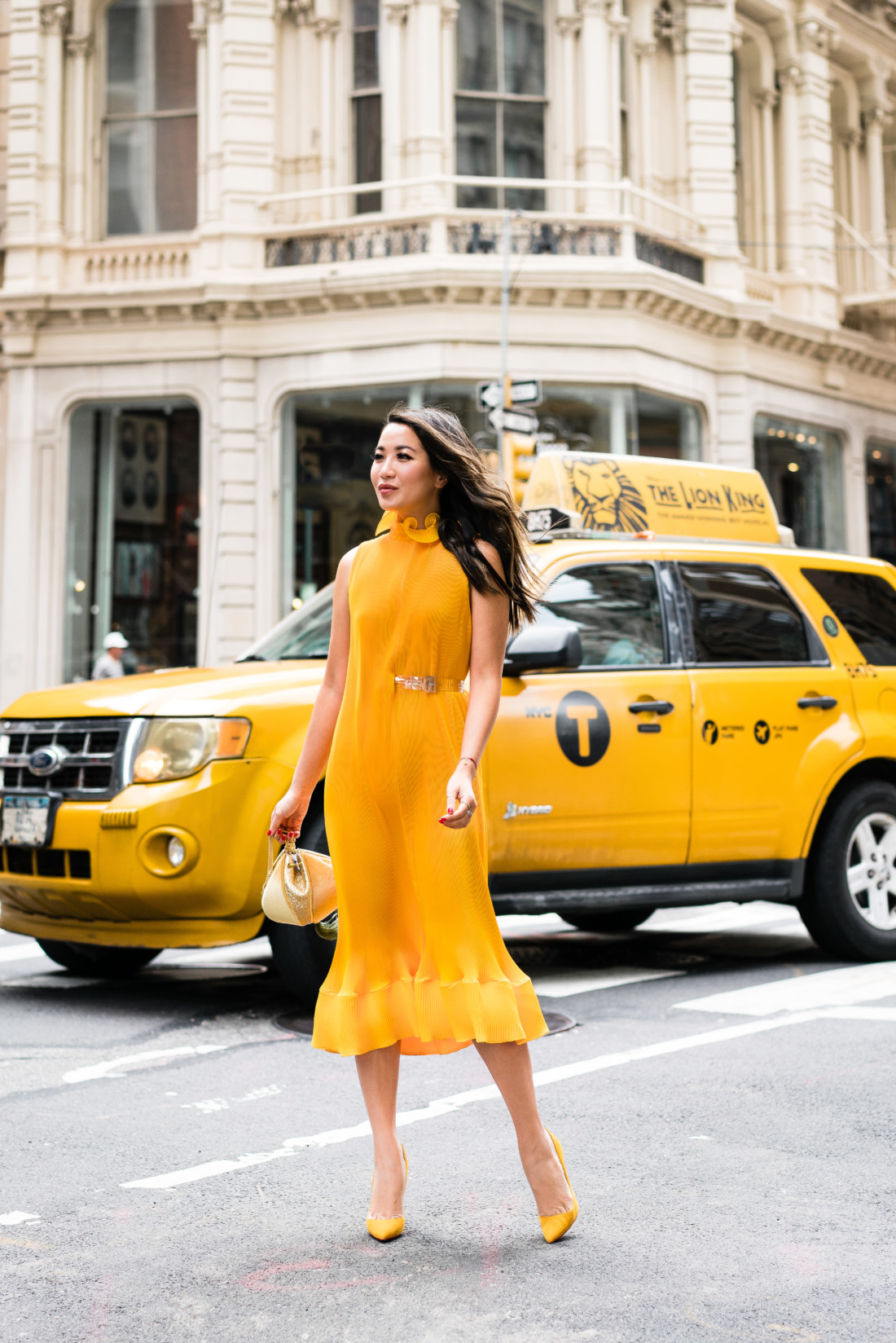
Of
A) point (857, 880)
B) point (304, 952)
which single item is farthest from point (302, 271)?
point (304, 952)

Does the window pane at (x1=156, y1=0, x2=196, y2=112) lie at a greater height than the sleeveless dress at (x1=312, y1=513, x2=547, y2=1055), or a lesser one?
greater

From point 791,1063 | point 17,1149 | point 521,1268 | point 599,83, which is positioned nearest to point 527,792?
point 791,1063

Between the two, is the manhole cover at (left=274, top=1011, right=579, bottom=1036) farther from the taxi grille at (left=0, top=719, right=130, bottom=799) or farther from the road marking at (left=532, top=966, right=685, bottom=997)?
the taxi grille at (left=0, top=719, right=130, bottom=799)

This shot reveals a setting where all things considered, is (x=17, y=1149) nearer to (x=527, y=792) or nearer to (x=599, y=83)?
(x=527, y=792)

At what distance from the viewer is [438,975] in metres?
3.40

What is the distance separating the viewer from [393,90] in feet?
69.6

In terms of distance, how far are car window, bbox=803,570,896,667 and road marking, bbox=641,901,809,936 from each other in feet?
6.02

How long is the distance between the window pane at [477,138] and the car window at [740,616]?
1504cm

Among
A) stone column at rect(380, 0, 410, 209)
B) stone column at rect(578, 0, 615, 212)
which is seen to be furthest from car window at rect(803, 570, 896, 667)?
stone column at rect(380, 0, 410, 209)

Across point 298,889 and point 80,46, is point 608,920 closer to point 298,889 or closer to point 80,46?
point 298,889

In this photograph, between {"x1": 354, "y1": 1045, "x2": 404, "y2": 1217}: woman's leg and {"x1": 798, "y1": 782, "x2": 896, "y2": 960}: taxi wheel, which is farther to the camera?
{"x1": 798, "y1": 782, "x2": 896, "y2": 960}: taxi wheel

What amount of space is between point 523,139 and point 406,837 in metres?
19.9

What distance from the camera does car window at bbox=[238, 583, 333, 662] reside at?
690cm

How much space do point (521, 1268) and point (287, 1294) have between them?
1.61ft
